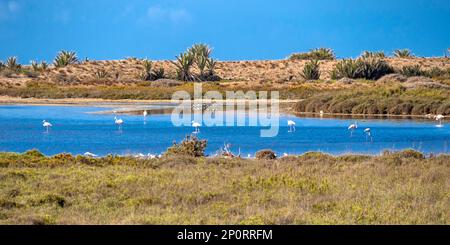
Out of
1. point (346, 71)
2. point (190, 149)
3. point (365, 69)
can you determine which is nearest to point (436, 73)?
point (365, 69)

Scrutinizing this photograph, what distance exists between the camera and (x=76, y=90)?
220 feet

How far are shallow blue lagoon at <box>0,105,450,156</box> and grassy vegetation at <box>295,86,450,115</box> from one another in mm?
4905

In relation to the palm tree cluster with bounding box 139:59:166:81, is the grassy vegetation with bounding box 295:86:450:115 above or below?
below

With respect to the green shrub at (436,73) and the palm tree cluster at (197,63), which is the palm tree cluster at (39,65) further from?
the green shrub at (436,73)

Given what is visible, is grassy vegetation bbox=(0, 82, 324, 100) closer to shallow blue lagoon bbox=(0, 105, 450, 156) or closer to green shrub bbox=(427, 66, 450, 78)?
green shrub bbox=(427, 66, 450, 78)

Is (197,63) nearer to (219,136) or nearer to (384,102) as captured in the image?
(384,102)

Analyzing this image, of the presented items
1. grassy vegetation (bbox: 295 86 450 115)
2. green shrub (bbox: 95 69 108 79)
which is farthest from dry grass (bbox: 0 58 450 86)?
grassy vegetation (bbox: 295 86 450 115)

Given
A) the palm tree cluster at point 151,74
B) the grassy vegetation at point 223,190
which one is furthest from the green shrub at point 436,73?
the grassy vegetation at point 223,190

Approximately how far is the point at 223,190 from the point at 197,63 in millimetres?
68648

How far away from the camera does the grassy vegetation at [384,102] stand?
43750mm

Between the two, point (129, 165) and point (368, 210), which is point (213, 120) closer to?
point (129, 165)

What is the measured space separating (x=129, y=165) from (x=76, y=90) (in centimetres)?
5094

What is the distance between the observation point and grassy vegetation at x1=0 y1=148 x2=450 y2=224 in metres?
10.7

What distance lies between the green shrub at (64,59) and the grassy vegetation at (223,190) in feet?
248
